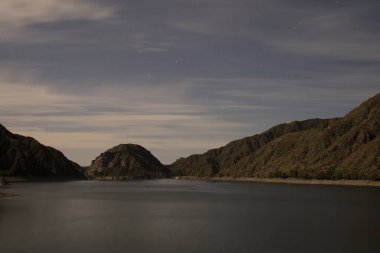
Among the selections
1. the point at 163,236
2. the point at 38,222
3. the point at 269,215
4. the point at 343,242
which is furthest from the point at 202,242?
the point at 269,215

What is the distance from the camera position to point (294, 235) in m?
57.9

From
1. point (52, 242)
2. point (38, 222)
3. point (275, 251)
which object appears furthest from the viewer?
point (38, 222)

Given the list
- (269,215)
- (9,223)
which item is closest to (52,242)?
(9,223)

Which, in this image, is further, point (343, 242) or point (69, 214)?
point (69, 214)

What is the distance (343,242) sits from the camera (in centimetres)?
5203

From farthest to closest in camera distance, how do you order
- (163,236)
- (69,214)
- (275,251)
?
(69,214), (163,236), (275,251)

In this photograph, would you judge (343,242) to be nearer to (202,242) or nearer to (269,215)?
(202,242)

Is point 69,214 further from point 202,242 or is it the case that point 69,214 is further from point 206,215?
point 202,242

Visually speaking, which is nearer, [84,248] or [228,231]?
[84,248]

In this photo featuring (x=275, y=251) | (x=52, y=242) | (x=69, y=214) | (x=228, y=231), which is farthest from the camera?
(x=69, y=214)

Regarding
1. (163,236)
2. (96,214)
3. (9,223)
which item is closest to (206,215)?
(96,214)

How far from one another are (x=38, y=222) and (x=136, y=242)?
22.9 metres

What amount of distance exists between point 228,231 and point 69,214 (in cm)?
3333

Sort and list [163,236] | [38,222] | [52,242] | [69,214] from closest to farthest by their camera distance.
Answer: [52,242], [163,236], [38,222], [69,214]
